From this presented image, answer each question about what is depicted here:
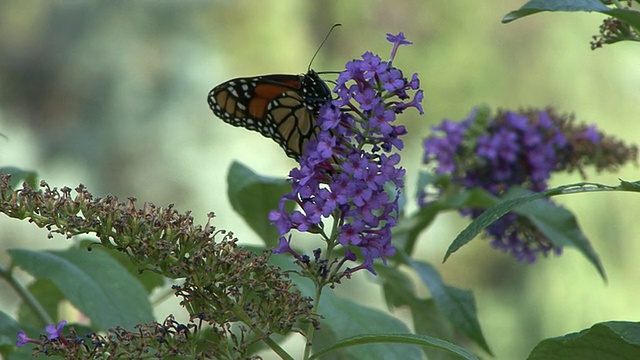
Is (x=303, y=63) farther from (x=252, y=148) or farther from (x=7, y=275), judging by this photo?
(x=7, y=275)

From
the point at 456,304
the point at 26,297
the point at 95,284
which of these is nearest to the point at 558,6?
the point at 456,304

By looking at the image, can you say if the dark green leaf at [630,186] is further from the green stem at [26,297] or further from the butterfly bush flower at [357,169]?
the green stem at [26,297]

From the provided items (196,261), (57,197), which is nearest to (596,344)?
(196,261)

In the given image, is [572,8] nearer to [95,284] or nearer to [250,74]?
[95,284]

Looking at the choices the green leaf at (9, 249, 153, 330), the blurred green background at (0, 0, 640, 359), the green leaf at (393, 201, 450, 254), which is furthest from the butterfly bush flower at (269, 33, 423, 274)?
the blurred green background at (0, 0, 640, 359)

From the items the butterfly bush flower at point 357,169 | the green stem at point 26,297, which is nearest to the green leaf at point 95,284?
the green stem at point 26,297

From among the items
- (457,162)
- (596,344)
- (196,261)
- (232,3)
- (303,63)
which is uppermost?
(232,3)
